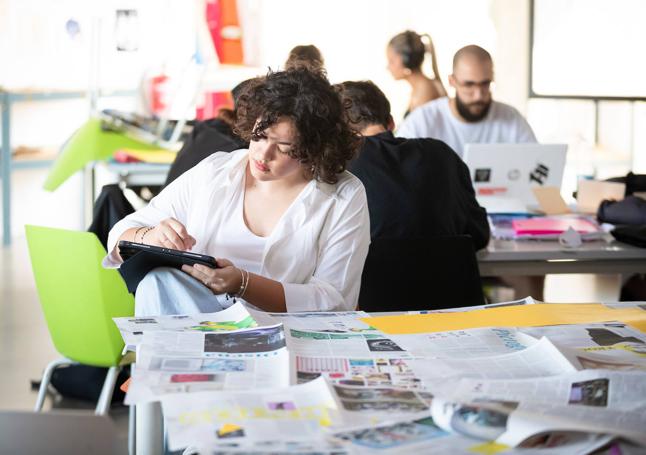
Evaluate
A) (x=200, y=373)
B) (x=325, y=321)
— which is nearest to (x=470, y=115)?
(x=325, y=321)

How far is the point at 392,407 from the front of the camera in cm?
132

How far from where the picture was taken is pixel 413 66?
5.50m

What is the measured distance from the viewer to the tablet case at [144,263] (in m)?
1.94

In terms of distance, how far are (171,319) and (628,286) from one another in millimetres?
2980

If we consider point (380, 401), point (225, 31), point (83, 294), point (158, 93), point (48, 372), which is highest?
point (225, 31)

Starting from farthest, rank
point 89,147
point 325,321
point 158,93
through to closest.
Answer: point 158,93, point 89,147, point 325,321

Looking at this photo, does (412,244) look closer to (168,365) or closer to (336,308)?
(336,308)

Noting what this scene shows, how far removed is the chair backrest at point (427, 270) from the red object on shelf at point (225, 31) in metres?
5.93

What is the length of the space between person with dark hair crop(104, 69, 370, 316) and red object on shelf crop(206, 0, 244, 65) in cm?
620

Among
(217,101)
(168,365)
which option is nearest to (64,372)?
(168,365)

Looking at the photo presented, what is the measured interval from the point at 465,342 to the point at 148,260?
0.64 meters

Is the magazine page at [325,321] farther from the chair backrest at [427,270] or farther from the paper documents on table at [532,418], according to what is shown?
the chair backrest at [427,270]

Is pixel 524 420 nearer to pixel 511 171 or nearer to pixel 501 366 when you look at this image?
pixel 501 366

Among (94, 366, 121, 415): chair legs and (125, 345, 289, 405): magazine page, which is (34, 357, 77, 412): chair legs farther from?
(125, 345, 289, 405): magazine page
